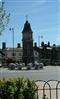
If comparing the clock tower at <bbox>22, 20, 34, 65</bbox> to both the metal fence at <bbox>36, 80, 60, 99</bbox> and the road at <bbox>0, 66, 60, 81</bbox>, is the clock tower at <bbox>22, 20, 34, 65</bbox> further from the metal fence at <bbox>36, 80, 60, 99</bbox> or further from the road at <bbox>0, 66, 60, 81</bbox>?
the metal fence at <bbox>36, 80, 60, 99</bbox>

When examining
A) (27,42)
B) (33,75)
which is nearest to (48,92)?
(33,75)

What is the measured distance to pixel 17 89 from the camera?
33.9 ft

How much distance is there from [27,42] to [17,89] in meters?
127

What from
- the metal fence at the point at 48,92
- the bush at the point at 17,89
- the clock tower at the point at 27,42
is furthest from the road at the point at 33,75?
the clock tower at the point at 27,42

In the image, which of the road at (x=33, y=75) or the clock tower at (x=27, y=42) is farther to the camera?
the clock tower at (x=27, y=42)

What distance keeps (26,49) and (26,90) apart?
128 meters

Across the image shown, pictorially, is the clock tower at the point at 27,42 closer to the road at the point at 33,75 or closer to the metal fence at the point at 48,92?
the road at the point at 33,75

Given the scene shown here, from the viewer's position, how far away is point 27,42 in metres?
137

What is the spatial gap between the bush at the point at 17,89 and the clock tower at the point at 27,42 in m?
124

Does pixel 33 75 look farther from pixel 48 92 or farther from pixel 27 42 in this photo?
pixel 27 42

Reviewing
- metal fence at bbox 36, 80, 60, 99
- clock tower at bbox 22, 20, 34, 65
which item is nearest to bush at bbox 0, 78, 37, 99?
metal fence at bbox 36, 80, 60, 99

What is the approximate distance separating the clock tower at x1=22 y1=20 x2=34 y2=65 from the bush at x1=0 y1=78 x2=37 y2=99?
12360cm

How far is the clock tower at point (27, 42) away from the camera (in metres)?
136

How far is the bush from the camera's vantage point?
10195 millimetres
